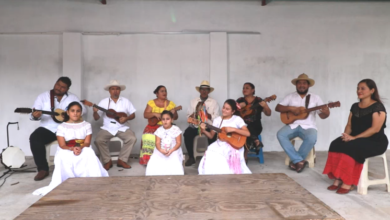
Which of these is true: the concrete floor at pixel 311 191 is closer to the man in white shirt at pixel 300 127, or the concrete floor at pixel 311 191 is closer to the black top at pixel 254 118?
the man in white shirt at pixel 300 127

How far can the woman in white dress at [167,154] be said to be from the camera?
405 centimetres

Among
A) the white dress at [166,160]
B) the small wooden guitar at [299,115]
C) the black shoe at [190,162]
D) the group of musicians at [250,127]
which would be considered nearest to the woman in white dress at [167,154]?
the white dress at [166,160]

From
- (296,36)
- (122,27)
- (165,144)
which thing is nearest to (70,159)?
(165,144)

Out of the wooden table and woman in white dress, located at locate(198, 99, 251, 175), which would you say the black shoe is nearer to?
woman in white dress, located at locate(198, 99, 251, 175)

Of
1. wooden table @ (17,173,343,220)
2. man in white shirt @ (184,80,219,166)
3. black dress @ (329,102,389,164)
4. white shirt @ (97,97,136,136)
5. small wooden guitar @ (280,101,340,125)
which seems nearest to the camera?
wooden table @ (17,173,343,220)

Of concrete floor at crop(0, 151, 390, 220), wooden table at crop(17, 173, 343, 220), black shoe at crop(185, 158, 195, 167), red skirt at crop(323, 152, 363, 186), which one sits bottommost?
concrete floor at crop(0, 151, 390, 220)

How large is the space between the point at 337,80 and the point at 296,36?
3.97 ft

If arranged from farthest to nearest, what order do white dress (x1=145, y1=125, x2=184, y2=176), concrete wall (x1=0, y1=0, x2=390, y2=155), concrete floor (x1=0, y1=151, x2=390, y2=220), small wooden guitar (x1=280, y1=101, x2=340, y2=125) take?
concrete wall (x1=0, y1=0, x2=390, y2=155), small wooden guitar (x1=280, y1=101, x2=340, y2=125), white dress (x1=145, y1=125, x2=184, y2=176), concrete floor (x1=0, y1=151, x2=390, y2=220)

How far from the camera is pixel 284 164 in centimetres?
518

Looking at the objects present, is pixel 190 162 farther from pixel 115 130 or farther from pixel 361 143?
pixel 361 143

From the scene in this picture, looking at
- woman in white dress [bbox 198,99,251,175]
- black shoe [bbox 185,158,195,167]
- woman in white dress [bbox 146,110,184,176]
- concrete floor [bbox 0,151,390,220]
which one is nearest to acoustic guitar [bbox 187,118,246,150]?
woman in white dress [bbox 198,99,251,175]

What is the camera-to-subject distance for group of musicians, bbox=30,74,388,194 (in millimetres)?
3654

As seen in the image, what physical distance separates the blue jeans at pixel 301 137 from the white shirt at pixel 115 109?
2.48 m

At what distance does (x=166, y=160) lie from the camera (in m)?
4.10
